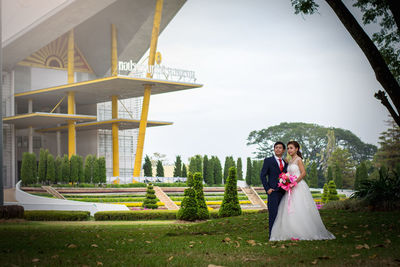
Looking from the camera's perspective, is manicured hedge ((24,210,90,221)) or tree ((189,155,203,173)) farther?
tree ((189,155,203,173))

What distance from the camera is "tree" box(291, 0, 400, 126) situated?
9873mm

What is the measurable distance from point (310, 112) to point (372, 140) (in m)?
8.76

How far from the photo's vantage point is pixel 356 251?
7184 millimetres

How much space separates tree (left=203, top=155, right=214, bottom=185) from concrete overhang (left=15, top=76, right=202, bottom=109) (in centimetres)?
641

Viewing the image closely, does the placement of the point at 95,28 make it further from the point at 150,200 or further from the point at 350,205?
the point at 350,205

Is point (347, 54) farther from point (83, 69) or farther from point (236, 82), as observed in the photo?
point (83, 69)

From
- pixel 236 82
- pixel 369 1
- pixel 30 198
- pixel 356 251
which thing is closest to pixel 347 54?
pixel 236 82

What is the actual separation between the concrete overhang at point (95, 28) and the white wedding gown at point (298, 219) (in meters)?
26.0

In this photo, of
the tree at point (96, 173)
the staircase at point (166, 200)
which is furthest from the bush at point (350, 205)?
the tree at point (96, 173)

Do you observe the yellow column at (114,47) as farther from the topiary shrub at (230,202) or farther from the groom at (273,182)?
the groom at (273,182)

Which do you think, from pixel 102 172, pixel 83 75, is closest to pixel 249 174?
pixel 102 172

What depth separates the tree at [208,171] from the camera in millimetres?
38531

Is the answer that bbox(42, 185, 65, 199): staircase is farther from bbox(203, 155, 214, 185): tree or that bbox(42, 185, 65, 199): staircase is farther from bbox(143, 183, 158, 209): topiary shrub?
bbox(203, 155, 214, 185): tree

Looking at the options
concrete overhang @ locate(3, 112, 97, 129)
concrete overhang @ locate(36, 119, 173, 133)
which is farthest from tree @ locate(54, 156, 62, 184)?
concrete overhang @ locate(36, 119, 173, 133)
